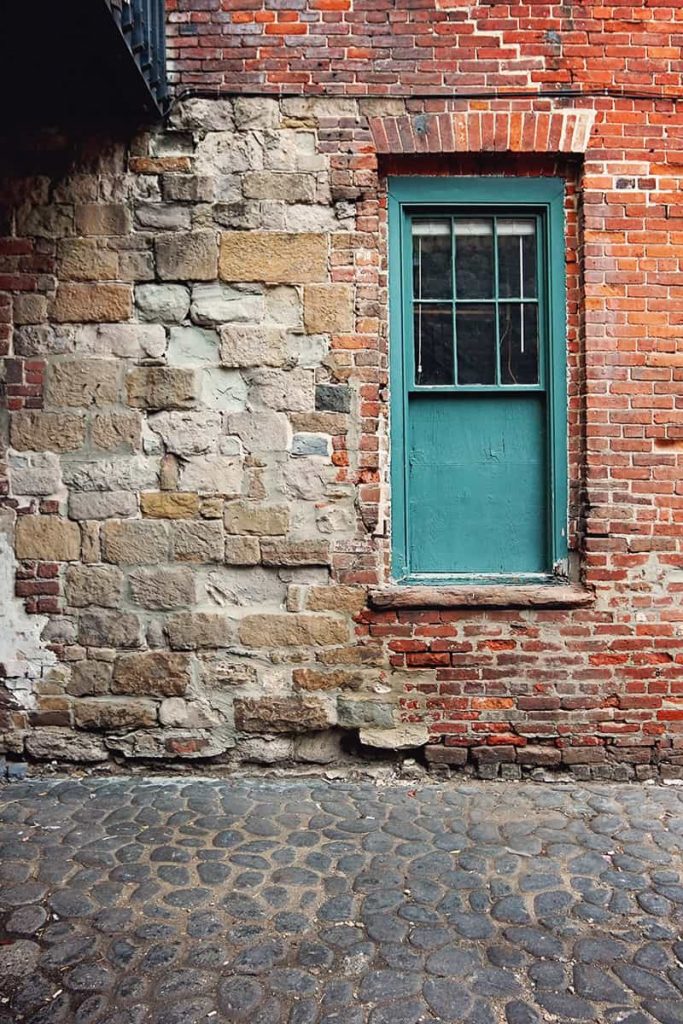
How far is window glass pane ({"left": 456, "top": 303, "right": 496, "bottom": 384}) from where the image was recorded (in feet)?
14.6

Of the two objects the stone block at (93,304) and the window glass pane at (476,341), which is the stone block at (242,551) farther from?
the window glass pane at (476,341)

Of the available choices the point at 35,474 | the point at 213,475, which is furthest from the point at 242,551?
the point at 35,474

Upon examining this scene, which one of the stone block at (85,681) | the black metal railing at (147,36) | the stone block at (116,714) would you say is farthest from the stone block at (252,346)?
the stone block at (116,714)

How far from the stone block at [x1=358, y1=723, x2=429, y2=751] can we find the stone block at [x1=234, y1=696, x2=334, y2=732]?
242mm

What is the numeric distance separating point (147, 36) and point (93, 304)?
1430mm

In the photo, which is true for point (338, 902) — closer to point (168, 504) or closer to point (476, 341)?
point (168, 504)

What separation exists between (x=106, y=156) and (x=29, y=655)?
9.66 ft

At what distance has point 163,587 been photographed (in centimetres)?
432

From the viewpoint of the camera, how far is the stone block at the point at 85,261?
432 cm

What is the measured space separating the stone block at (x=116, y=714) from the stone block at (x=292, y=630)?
700 mm

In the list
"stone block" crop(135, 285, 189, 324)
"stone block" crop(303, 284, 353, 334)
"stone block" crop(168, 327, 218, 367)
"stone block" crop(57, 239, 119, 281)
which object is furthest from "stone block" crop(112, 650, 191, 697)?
"stone block" crop(57, 239, 119, 281)

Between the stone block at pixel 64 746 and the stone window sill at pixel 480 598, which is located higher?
the stone window sill at pixel 480 598

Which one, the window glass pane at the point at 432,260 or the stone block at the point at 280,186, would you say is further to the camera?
the window glass pane at the point at 432,260

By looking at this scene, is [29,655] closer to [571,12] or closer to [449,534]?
[449,534]
